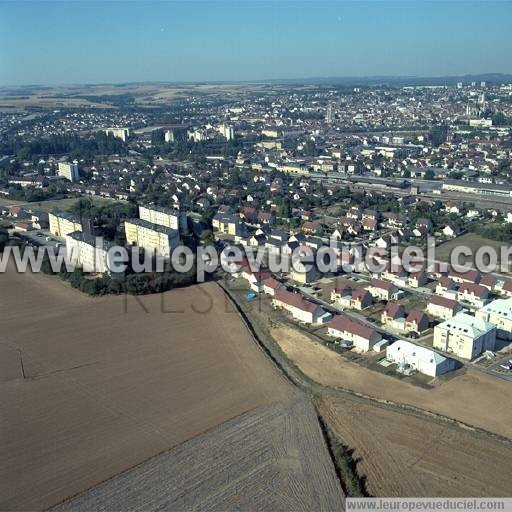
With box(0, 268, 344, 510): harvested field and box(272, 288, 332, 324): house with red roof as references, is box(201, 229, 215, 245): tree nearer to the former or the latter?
box(0, 268, 344, 510): harvested field

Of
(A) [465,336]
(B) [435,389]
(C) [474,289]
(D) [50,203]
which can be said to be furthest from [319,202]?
(B) [435,389]

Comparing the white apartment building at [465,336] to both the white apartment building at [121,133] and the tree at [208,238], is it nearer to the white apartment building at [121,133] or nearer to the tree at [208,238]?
the tree at [208,238]

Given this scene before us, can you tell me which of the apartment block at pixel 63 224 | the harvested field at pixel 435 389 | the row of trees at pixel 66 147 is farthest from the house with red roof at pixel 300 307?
the row of trees at pixel 66 147

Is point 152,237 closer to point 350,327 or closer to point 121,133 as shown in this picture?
point 350,327

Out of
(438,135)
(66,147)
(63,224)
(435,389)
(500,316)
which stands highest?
(438,135)

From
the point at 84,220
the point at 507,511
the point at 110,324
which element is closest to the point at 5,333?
the point at 110,324

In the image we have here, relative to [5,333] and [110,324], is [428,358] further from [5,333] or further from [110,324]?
[5,333]
